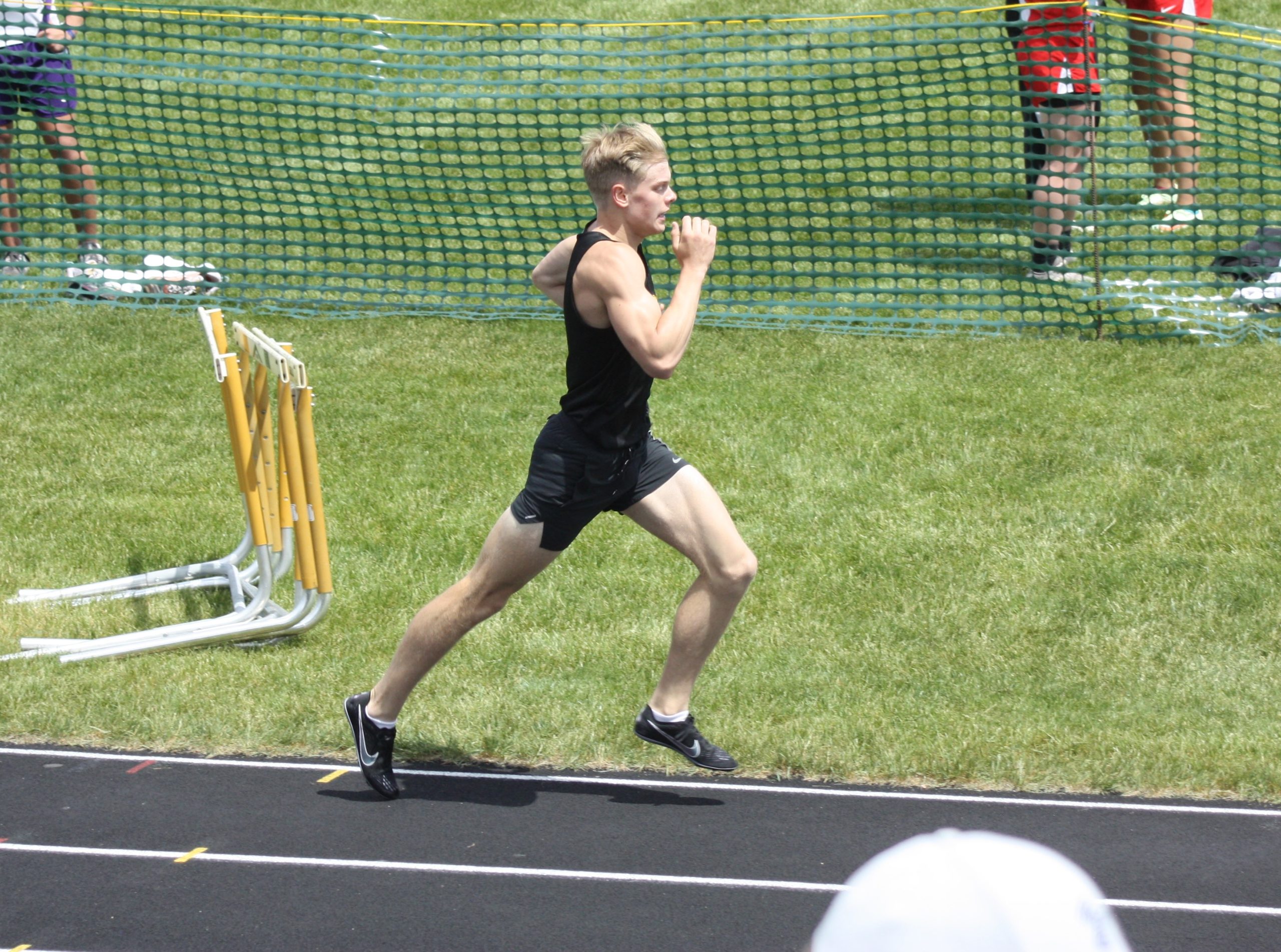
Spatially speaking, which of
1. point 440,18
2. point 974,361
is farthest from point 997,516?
point 440,18

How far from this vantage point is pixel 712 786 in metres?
5.13

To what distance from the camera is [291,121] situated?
16984 mm

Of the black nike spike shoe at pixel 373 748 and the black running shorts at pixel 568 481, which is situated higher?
the black running shorts at pixel 568 481

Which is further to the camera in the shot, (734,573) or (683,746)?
(683,746)

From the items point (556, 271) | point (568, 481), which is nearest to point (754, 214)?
point (556, 271)

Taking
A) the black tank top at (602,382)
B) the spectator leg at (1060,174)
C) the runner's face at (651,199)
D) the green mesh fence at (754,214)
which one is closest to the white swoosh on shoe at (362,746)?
the black tank top at (602,382)

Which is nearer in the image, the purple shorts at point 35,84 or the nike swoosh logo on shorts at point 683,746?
the nike swoosh logo on shorts at point 683,746

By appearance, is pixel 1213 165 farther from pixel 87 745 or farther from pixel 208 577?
pixel 87 745

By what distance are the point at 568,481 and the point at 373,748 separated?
3.66ft

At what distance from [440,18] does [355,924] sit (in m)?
17.7

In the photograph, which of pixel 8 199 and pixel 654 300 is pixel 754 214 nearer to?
pixel 8 199

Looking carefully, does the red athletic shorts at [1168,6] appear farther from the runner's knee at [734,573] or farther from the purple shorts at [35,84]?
the runner's knee at [734,573]

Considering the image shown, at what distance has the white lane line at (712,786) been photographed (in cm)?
490

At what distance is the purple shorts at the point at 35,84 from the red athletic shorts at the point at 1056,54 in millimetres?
6651
